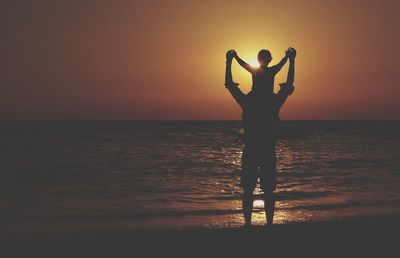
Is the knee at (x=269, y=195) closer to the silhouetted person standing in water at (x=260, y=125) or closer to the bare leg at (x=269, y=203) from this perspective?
the bare leg at (x=269, y=203)

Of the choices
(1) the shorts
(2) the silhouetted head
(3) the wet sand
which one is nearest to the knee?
(1) the shorts

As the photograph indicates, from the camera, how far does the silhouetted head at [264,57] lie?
6.66 meters

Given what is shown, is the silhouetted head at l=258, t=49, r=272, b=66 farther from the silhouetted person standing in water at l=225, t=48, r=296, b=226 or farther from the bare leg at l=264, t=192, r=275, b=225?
the bare leg at l=264, t=192, r=275, b=225

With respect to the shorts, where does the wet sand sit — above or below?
below

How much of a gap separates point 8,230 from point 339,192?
A: 381 inches

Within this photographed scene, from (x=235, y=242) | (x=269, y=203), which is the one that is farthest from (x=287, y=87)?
(x=235, y=242)

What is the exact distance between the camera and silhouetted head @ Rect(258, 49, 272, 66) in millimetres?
6664

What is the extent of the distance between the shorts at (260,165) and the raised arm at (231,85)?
611 mm

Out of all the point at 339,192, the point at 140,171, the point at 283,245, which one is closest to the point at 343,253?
the point at 283,245

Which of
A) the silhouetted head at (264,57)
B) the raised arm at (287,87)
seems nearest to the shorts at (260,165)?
the raised arm at (287,87)

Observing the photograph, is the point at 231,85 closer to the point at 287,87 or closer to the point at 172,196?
the point at 287,87

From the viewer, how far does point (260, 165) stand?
6703mm

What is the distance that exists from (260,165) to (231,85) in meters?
1.11

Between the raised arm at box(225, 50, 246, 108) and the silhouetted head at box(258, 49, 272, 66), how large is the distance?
0.49m
